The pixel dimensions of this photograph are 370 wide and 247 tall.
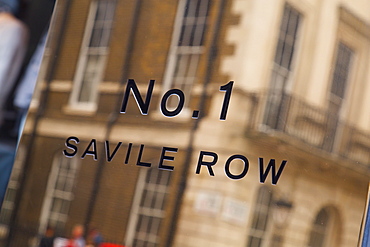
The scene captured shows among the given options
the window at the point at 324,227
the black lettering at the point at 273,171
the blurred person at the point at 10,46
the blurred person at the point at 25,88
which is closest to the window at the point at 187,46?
the black lettering at the point at 273,171

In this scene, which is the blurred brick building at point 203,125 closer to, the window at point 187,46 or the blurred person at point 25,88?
the window at point 187,46

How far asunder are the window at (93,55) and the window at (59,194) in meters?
0.28

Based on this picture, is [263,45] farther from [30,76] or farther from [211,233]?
[30,76]

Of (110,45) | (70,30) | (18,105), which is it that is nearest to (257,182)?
(110,45)

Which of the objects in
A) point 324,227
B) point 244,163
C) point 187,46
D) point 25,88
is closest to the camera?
point 324,227

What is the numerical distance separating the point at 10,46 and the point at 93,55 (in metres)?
0.96

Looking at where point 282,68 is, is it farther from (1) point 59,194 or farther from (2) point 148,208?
(1) point 59,194

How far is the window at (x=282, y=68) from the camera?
8.94ft

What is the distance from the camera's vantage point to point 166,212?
2877mm

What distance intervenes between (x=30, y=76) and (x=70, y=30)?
81cm

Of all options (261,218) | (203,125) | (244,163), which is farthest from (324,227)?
(203,125)

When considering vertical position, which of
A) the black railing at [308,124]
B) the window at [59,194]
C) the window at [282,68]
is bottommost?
the window at [59,194]

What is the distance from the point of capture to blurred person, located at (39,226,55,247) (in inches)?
126

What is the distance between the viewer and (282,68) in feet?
9.02
